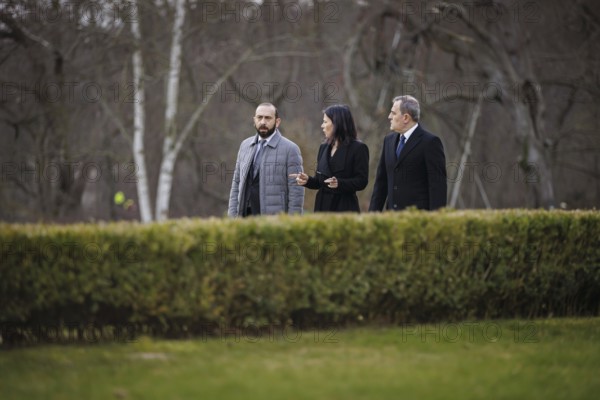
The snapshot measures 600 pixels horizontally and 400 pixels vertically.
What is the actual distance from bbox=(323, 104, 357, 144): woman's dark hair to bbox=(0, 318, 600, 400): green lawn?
7.06 feet

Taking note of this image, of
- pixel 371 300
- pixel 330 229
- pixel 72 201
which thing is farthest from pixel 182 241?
pixel 72 201

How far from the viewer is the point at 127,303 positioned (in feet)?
23.1

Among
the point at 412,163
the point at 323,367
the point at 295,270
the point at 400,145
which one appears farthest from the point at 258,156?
the point at 323,367

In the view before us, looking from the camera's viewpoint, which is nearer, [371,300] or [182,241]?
[182,241]

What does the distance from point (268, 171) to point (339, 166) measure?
720mm

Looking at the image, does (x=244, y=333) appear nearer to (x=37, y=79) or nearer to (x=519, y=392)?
(x=519, y=392)

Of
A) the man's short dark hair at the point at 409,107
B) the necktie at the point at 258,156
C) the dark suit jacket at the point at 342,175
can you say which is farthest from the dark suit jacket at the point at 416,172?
the necktie at the point at 258,156

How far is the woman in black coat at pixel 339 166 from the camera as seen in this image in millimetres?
8852

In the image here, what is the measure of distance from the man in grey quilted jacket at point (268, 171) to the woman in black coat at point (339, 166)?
20 centimetres

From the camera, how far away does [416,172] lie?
→ 8938 millimetres

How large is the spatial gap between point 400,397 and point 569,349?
2296 mm

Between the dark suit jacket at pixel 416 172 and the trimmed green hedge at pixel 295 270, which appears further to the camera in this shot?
the dark suit jacket at pixel 416 172

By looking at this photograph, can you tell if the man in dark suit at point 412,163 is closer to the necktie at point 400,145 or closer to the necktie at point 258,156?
the necktie at point 400,145

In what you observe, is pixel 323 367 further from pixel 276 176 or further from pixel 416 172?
pixel 416 172
